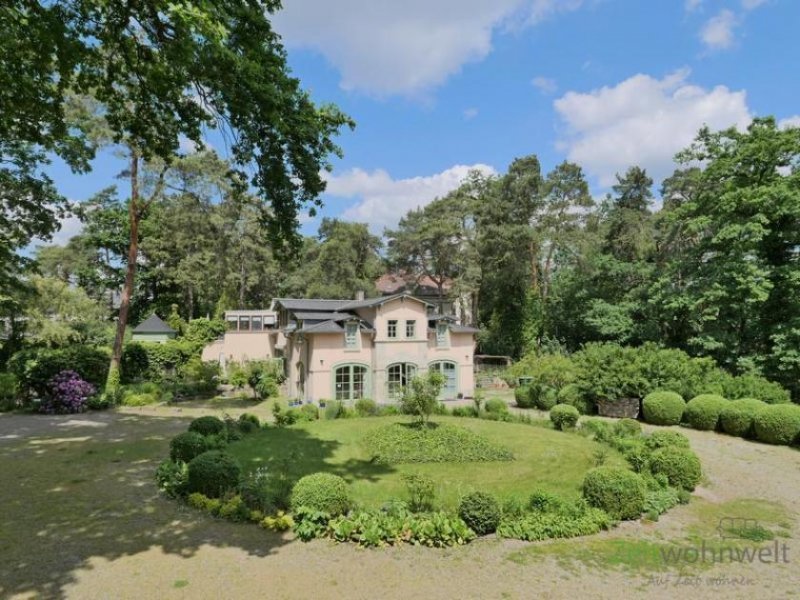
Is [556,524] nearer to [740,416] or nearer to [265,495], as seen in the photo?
[265,495]

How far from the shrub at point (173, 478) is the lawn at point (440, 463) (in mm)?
2091

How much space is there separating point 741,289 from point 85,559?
26.0 m

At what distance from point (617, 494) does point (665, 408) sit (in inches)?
460

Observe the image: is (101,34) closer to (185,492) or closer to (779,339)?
(185,492)

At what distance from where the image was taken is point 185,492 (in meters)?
9.77

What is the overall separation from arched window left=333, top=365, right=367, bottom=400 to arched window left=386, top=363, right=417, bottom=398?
1.31 metres

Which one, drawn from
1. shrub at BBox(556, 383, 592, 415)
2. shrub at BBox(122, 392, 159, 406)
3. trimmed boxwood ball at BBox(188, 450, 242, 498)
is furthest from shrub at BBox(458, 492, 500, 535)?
shrub at BBox(122, 392, 159, 406)

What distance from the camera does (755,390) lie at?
61.8ft

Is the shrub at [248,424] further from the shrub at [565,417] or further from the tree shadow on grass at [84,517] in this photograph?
the shrub at [565,417]

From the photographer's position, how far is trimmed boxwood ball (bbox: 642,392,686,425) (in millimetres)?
18938

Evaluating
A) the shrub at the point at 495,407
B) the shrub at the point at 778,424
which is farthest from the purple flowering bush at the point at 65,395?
the shrub at the point at 778,424

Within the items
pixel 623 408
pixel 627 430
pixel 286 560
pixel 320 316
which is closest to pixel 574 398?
pixel 623 408

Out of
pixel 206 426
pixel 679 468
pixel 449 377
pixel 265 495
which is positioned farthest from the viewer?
pixel 449 377

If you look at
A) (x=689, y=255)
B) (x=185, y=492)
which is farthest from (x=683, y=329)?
(x=185, y=492)
